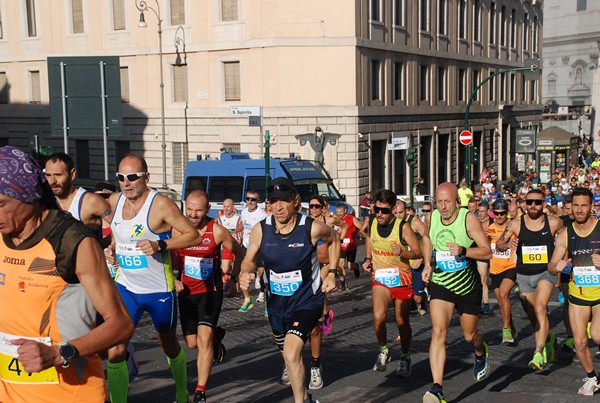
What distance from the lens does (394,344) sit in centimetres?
1051

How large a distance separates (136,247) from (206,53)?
1200 inches

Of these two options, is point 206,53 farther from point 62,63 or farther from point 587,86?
point 587,86

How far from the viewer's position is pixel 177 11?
37.0 metres

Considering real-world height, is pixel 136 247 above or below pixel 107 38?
below

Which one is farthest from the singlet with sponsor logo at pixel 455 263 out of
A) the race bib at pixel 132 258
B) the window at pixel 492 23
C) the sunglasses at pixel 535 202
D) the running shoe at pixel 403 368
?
the window at pixel 492 23

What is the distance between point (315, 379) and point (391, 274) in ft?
4.55

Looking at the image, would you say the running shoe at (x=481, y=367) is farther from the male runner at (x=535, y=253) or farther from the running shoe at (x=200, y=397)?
the running shoe at (x=200, y=397)

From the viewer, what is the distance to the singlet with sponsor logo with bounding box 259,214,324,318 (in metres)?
6.96

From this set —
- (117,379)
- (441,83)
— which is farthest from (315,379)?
(441,83)

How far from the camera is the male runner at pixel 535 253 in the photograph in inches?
369

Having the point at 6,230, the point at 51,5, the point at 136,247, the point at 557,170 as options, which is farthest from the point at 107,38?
the point at 6,230

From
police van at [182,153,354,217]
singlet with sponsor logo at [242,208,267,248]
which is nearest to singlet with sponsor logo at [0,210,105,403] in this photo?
singlet with sponsor logo at [242,208,267,248]

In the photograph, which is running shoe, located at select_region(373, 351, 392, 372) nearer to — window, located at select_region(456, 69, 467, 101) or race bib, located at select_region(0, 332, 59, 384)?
race bib, located at select_region(0, 332, 59, 384)

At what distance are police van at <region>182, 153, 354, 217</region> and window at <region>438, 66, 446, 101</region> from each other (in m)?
20.4
